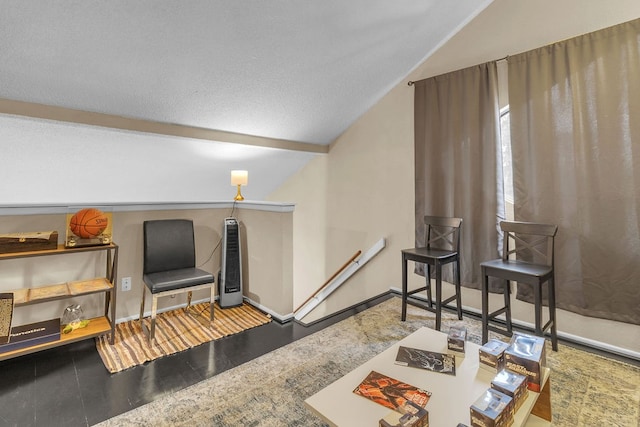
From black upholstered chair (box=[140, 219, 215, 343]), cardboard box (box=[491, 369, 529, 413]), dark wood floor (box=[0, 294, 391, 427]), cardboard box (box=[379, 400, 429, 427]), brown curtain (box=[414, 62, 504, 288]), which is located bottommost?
dark wood floor (box=[0, 294, 391, 427])

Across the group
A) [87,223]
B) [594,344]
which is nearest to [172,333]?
[87,223]

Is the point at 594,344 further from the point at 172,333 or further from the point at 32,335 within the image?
the point at 32,335

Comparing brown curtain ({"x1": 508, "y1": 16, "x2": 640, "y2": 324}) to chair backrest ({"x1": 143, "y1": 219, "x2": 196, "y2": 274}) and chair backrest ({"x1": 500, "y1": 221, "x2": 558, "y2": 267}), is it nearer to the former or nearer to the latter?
chair backrest ({"x1": 500, "y1": 221, "x2": 558, "y2": 267})

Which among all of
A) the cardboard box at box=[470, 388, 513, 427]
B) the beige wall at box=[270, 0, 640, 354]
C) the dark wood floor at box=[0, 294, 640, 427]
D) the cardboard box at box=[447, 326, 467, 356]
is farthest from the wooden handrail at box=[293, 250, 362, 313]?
the cardboard box at box=[470, 388, 513, 427]

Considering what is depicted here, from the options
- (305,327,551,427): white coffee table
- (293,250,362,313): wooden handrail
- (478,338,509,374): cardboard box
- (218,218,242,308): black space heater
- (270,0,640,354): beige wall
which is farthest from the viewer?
(293,250,362,313): wooden handrail

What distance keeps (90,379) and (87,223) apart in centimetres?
108

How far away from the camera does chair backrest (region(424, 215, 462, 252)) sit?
2765mm

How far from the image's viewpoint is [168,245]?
9.21 feet

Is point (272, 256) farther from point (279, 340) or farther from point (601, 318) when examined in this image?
point (601, 318)

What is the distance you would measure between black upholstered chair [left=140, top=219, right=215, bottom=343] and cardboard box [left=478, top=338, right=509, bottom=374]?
2.09m

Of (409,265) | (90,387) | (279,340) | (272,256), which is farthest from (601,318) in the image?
(90,387)

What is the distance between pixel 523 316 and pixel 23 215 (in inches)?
164

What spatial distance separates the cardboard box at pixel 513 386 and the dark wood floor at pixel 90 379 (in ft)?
5.42

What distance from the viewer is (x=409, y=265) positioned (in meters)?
3.40
